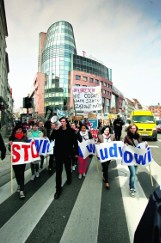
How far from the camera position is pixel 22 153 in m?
5.56

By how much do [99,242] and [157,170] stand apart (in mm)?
5290

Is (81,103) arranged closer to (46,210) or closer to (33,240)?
(46,210)

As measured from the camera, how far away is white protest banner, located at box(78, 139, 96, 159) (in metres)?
7.08

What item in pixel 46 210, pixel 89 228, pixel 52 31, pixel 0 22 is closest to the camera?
pixel 89 228

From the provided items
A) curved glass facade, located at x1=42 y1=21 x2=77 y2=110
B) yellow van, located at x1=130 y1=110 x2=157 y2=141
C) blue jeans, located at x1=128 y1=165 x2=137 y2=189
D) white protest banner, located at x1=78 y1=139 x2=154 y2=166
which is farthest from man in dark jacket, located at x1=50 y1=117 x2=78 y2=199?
curved glass facade, located at x1=42 y1=21 x2=77 y2=110

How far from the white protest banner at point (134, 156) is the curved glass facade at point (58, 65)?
208ft

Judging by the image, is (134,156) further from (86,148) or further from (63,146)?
(86,148)

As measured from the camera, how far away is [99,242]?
309 centimetres

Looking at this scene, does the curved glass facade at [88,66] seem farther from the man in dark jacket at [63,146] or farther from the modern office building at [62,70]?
the man in dark jacket at [63,146]

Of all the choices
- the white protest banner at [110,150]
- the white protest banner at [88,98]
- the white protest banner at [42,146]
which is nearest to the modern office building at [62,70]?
the white protest banner at [88,98]

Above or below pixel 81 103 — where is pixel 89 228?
below

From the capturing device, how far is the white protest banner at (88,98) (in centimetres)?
1360

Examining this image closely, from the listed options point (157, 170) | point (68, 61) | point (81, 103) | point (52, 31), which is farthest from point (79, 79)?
point (157, 170)

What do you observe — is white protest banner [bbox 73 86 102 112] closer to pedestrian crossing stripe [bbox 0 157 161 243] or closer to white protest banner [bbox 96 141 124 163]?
white protest banner [bbox 96 141 124 163]
